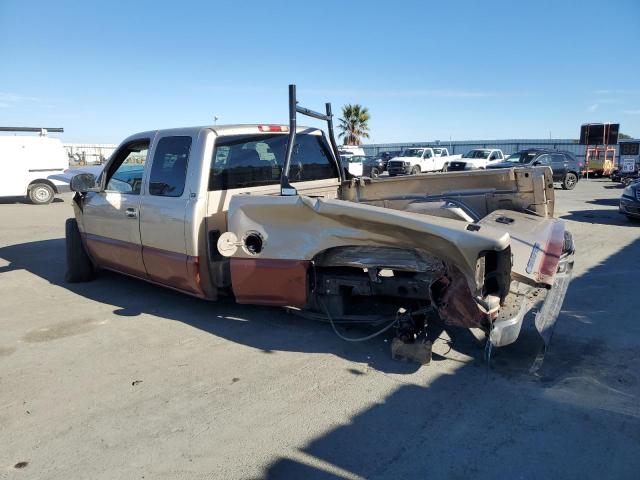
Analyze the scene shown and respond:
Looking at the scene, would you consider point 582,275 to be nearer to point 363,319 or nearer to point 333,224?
point 363,319

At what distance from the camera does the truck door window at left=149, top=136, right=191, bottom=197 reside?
448 centimetres

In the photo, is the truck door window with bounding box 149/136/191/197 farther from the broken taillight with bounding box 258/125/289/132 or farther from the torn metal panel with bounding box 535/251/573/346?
the torn metal panel with bounding box 535/251/573/346

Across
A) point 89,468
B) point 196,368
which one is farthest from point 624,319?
point 89,468

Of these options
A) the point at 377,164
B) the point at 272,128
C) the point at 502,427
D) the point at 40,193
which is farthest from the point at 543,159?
the point at 502,427

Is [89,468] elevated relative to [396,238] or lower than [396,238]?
lower

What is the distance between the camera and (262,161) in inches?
188

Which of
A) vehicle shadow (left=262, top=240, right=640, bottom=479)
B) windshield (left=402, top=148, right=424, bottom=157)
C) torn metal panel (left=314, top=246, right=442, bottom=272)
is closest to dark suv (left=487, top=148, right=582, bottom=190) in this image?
windshield (left=402, top=148, right=424, bottom=157)

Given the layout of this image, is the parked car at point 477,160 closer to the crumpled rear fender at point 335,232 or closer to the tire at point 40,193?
the tire at point 40,193

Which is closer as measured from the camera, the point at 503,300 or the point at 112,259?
the point at 503,300

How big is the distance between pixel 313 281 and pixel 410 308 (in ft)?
2.83

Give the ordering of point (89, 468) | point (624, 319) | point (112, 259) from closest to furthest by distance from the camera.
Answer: point (89, 468) < point (624, 319) < point (112, 259)

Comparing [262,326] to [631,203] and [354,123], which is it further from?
[354,123]

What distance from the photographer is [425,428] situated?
2861mm

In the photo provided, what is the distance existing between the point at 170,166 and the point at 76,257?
242cm
